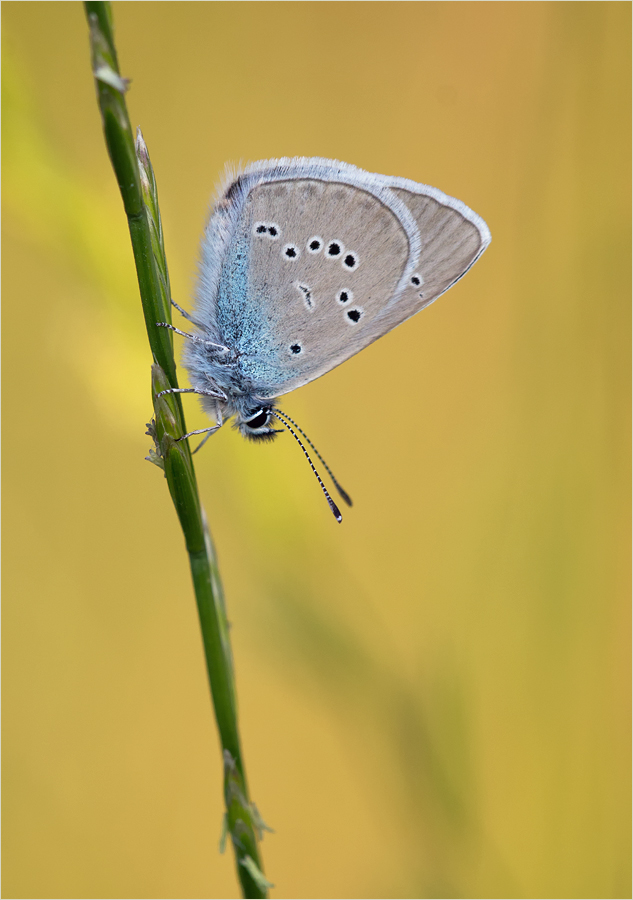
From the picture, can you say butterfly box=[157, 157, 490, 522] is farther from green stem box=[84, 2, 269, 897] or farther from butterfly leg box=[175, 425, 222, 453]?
green stem box=[84, 2, 269, 897]

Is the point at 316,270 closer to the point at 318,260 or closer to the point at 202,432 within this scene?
the point at 318,260

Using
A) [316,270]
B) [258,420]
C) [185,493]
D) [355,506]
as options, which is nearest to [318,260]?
[316,270]

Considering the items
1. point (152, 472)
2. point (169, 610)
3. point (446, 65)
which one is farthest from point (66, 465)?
point (446, 65)

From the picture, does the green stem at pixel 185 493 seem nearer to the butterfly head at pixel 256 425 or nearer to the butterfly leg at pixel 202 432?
the butterfly leg at pixel 202 432

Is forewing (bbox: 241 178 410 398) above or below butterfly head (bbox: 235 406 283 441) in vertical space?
above

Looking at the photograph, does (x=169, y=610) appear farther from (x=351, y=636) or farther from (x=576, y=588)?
(x=576, y=588)

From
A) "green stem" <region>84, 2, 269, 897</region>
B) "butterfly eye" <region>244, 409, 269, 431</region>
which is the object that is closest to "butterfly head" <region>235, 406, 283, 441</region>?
"butterfly eye" <region>244, 409, 269, 431</region>
